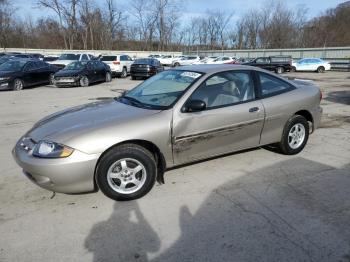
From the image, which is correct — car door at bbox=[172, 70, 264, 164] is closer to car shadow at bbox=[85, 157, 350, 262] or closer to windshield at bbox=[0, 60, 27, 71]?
car shadow at bbox=[85, 157, 350, 262]

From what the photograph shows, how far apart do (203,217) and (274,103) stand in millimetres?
2381

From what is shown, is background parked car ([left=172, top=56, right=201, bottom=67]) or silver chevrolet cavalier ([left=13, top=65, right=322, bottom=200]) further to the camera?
background parked car ([left=172, top=56, right=201, bottom=67])

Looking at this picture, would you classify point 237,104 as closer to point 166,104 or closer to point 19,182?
point 166,104

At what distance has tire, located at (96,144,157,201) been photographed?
3.99 metres

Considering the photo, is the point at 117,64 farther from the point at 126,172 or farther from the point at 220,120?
the point at 126,172

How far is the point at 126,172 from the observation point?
4.14 meters

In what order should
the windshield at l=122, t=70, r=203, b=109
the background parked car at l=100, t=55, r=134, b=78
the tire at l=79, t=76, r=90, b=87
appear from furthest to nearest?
1. the background parked car at l=100, t=55, r=134, b=78
2. the tire at l=79, t=76, r=90, b=87
3. the windshield at l=122, t=70, r=203, b=109

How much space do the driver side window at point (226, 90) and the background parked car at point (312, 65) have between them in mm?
28921

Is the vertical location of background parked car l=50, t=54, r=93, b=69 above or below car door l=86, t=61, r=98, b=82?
above

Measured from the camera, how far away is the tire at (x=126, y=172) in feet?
13.1

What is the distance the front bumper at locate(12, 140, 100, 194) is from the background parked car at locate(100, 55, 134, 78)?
877 inches

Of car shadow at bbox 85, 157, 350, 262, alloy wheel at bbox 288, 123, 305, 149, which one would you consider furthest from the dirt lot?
alloy wheel at bbox 288, 123, 305, 149

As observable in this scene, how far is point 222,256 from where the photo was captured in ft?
10.1

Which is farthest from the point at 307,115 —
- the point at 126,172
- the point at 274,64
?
the point at 274,64
